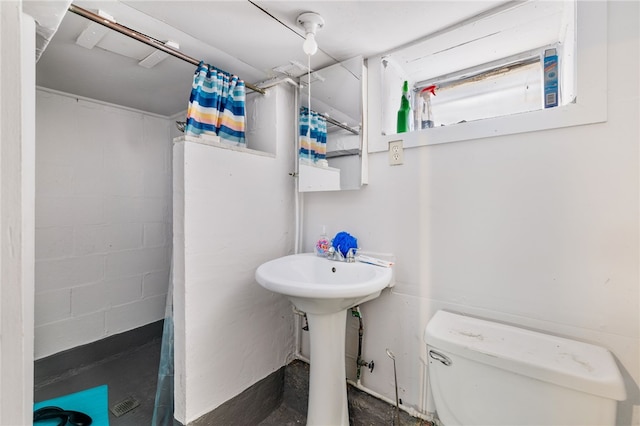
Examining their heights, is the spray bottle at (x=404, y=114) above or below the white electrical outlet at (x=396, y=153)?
above

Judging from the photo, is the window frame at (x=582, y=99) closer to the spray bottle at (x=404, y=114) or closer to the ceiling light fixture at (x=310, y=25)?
the spray bottle at (x=404, y=114)

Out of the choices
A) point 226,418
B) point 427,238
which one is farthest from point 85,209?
point 427,238

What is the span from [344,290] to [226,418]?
0.96 metres

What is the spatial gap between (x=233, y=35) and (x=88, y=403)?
2.14m

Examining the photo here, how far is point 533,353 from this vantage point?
0.77 m

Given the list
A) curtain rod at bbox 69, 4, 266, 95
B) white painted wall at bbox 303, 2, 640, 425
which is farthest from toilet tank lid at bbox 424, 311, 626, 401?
curtain rod at bbox 69, 4, 266, 95

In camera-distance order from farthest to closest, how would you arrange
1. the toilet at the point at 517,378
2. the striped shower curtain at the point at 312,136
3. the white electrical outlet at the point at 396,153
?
the striped shower curtain at the point at 312,136, the white electrical outlet at the point at 396,153, the toilet at the point at 517,378

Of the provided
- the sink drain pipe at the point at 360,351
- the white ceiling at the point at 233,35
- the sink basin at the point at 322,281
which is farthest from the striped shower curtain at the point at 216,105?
the sink drain pipe at the point at 360,351

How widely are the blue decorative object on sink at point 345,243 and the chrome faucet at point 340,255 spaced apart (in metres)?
0.01

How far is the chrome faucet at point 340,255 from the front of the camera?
1.27 m

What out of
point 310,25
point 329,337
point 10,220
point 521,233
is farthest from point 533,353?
point 310,25

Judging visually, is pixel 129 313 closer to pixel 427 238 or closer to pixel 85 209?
pixel 85 209

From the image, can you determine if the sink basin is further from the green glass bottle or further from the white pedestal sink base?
the green glass bottle

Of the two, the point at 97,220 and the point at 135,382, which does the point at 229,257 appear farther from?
the point at 97,220
